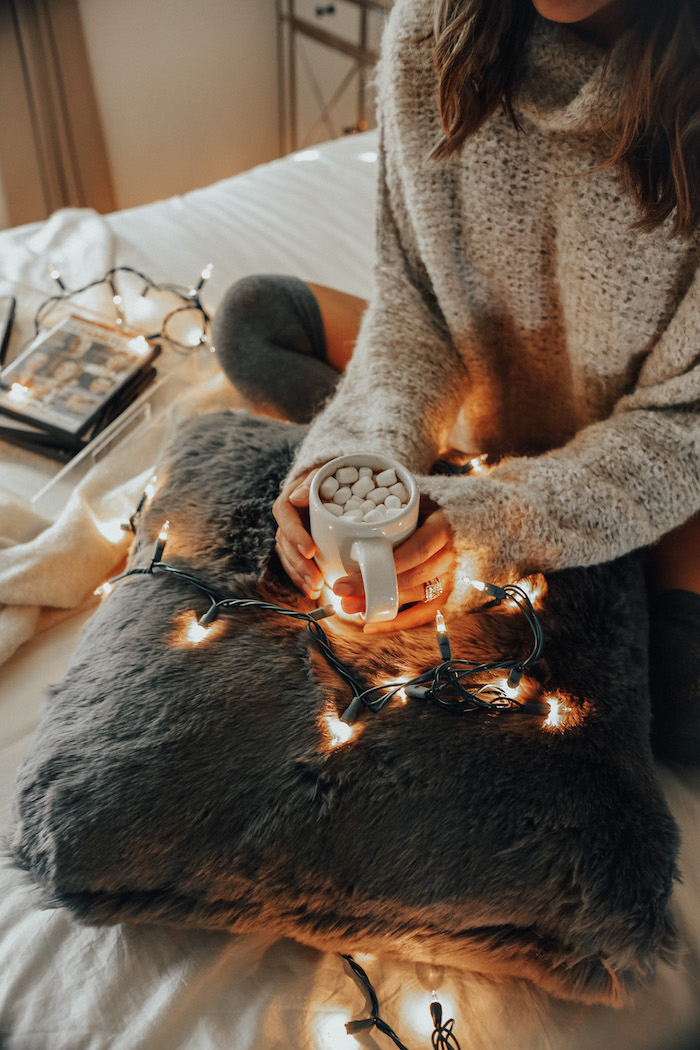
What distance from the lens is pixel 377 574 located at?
583 mm

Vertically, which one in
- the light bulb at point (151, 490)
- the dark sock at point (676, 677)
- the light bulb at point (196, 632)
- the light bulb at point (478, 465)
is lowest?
the dark sock at point (676, 677)

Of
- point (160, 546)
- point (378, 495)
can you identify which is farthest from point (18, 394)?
point (378, 495)

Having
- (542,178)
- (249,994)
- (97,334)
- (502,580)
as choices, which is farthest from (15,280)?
(249,994)

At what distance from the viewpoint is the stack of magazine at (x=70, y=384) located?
42.7 inches

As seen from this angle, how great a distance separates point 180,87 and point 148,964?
2.49m

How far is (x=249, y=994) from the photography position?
2.07 feet

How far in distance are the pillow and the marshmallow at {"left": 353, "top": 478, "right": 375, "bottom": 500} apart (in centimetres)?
15

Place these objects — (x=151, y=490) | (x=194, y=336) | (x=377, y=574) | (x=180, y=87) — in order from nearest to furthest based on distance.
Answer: (x=377, y=574) → (x=151, y=490) → (x=194, y=336) → (x=180, y=87)

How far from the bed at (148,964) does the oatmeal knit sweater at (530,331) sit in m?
0.31

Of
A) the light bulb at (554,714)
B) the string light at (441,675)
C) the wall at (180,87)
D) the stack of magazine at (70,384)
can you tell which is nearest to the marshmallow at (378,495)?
the string light at (441,675)

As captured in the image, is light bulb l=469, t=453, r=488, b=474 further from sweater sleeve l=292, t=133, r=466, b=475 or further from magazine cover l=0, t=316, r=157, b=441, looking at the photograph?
magazine cover l=0, t=316, r=157, b=441

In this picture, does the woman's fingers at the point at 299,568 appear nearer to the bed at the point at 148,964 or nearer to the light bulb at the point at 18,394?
the bed at the point at 148,964

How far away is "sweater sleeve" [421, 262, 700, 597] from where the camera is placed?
71 centimetres

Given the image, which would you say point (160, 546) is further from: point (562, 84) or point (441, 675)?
point (562, 84)
